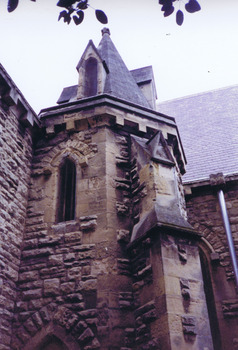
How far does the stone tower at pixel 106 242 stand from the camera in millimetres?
5742

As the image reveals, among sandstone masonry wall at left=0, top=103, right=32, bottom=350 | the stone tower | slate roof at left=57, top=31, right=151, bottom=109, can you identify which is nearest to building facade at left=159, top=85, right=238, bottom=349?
the stone tower

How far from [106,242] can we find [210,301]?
317cm

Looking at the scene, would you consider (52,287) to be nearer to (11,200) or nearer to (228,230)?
(11,200)

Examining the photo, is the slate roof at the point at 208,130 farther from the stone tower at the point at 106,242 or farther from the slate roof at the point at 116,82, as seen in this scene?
the stone tower at the point at 106,242

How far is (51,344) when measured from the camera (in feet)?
20.0

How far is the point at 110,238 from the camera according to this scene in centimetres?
669

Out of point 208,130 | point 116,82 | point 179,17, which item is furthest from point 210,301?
point 208,130

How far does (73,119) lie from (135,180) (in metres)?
1.91

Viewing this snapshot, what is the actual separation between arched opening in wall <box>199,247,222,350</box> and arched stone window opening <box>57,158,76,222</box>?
3.39 metres

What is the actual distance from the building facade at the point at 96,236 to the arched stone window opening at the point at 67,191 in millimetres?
21

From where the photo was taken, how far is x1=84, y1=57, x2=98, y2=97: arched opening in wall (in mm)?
9758

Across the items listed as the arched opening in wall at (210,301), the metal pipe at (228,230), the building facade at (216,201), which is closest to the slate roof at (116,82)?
the building facade at (216,201)

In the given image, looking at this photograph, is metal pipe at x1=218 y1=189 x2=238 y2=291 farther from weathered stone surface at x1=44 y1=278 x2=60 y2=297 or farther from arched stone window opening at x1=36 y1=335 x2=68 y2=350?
arched stone window opening at x1=36 y1=335 x2=68 y2=350

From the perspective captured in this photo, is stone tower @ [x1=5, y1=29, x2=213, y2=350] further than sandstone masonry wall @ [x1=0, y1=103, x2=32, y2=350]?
No
